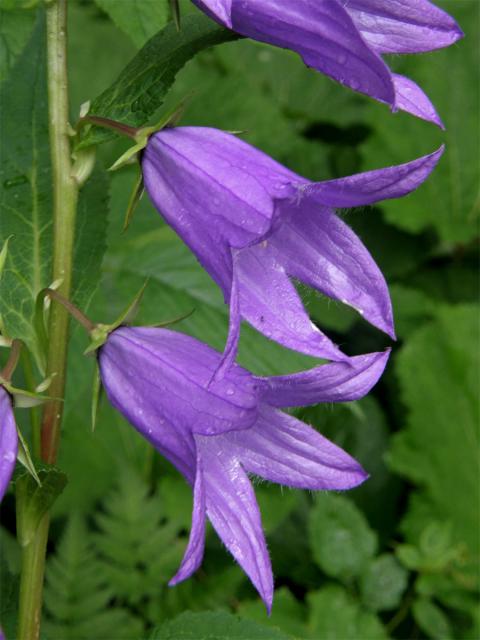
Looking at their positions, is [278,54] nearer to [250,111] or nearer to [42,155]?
[250,111]

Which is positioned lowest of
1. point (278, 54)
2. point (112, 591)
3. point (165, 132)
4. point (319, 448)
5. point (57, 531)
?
point (57, 531)

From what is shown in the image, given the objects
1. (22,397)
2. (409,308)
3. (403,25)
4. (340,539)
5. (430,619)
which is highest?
(403,25)

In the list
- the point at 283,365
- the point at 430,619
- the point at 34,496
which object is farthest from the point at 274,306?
the point at 430,619

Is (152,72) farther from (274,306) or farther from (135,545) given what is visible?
(135,545)

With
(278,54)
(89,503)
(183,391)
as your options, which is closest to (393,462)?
(89,503)

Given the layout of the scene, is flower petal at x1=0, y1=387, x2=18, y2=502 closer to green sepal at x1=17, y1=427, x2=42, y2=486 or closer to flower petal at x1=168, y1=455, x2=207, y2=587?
green sepal at x1=17, y1=427, x2=42, y2=486

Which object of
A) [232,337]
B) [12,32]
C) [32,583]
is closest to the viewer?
[232,337]
